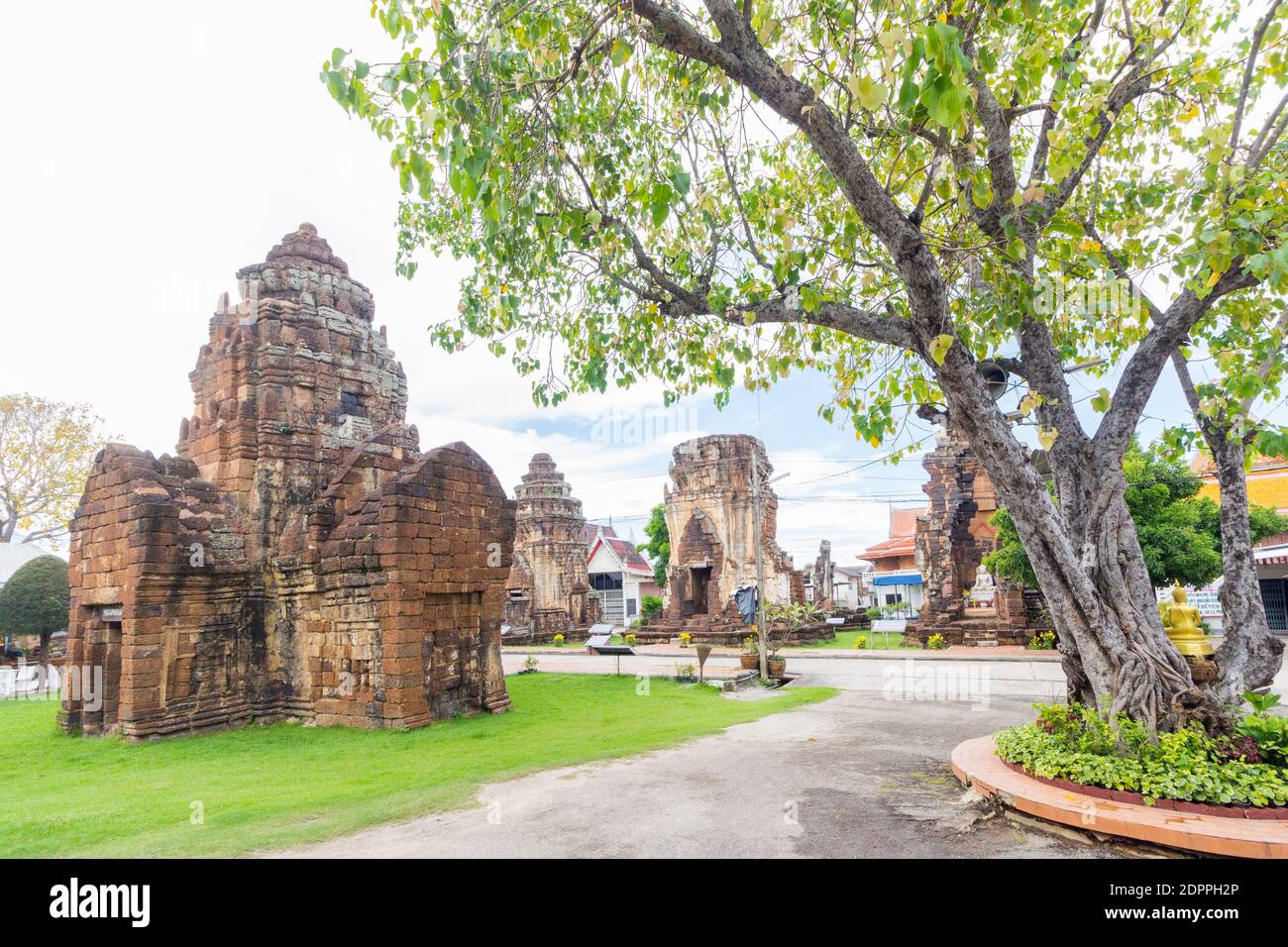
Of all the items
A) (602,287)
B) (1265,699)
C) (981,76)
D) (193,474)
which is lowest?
(1265,699)

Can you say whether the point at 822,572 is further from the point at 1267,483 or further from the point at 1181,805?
the point at 1181,805

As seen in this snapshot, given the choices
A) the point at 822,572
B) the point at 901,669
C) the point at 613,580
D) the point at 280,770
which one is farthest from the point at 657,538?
the point at 280,770

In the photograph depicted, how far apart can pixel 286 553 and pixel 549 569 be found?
20701 mm

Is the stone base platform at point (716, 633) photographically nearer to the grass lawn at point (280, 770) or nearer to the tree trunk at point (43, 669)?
the grass lawn at point (280, 770)

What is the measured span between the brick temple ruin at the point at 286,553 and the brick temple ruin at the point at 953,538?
16.2 metres

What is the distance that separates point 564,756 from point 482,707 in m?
3.87

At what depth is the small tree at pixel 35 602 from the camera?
19.2 meters

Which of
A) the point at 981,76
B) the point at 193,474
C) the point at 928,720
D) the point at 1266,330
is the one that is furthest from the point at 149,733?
the point at 1266,330

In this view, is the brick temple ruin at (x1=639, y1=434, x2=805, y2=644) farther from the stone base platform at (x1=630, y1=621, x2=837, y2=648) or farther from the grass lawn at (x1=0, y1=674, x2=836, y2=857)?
the grass lawn at (x1=0, y1=674, x2=836, y2=857)

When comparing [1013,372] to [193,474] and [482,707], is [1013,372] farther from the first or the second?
[193,474]

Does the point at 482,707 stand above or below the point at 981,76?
below

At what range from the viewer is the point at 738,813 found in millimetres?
5508

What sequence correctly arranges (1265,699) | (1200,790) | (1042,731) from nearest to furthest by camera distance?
(1200,790) < (1265,699) < (1042,731)

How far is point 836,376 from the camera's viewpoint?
7.70 metres
